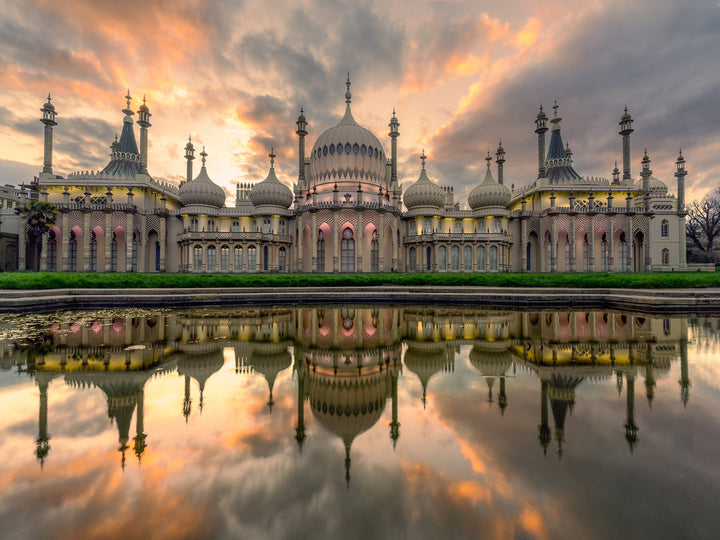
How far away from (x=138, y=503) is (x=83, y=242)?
4070 centimetres

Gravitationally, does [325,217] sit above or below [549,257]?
above

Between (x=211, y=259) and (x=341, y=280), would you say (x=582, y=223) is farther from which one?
(x=211, y=259)

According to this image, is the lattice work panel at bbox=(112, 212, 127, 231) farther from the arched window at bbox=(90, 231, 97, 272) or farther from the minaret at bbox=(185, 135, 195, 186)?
the minaret at bbox=(185, 135, 195, 186)

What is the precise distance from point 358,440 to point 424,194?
36384mm

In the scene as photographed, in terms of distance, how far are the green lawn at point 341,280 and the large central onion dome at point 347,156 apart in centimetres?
1660

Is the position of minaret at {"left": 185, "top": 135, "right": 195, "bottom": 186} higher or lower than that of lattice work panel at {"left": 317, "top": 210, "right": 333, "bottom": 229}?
higher

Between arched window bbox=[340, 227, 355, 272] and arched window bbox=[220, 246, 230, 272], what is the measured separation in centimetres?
1187

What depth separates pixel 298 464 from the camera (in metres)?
3.69

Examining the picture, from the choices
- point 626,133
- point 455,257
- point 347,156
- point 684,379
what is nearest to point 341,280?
point 455,257

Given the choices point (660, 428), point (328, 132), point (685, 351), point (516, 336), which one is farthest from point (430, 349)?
point (328, 132)

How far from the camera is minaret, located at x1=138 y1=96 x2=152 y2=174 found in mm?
40000

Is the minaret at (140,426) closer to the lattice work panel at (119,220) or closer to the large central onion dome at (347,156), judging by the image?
the large central onion dome at (347,156)

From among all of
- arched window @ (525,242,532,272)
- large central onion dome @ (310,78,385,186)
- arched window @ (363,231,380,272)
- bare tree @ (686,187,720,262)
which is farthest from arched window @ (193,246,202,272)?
bare tree @ (686,187,720,262)

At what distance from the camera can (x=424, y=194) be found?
125 feet
